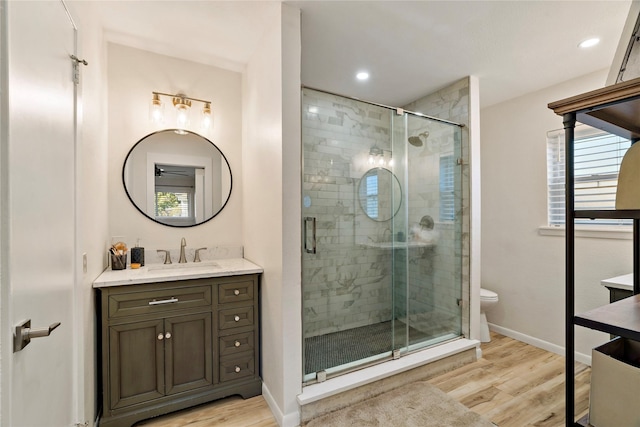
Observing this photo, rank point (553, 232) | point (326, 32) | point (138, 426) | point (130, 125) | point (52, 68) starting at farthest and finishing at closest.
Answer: point (553, 232), point (130, 125), point (326, 32), point (138, 426), point (52, 68)

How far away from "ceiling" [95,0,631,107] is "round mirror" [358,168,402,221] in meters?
0.94

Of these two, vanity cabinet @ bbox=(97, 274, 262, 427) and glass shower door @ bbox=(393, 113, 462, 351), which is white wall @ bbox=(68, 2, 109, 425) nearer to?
vanity cabinet @ bbox=(97, 274, 262, 427)

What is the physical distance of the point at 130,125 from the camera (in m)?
2.34

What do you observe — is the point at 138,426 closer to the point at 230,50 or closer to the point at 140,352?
the point at 140,352

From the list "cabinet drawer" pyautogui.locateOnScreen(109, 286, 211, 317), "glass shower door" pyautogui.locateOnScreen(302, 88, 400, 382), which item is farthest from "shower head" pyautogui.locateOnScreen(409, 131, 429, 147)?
"cabinet drawer" pyautogui.locateOnScreen(109, 286, 211, 317)

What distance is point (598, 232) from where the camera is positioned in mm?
2502

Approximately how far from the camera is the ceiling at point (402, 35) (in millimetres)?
1854

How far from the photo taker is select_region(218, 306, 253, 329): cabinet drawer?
2.04 m

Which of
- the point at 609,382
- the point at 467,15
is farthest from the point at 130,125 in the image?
the point at 609,382

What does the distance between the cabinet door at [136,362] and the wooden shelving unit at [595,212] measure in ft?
6.81

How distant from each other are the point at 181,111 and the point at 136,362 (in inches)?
74.2

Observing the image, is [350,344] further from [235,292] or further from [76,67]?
[76,67]

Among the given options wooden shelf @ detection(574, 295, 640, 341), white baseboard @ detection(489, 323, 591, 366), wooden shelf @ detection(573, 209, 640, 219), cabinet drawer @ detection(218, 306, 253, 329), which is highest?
wooden shelf @ detection(573, 209, 640, 219)

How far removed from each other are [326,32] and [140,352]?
8.01 ft
